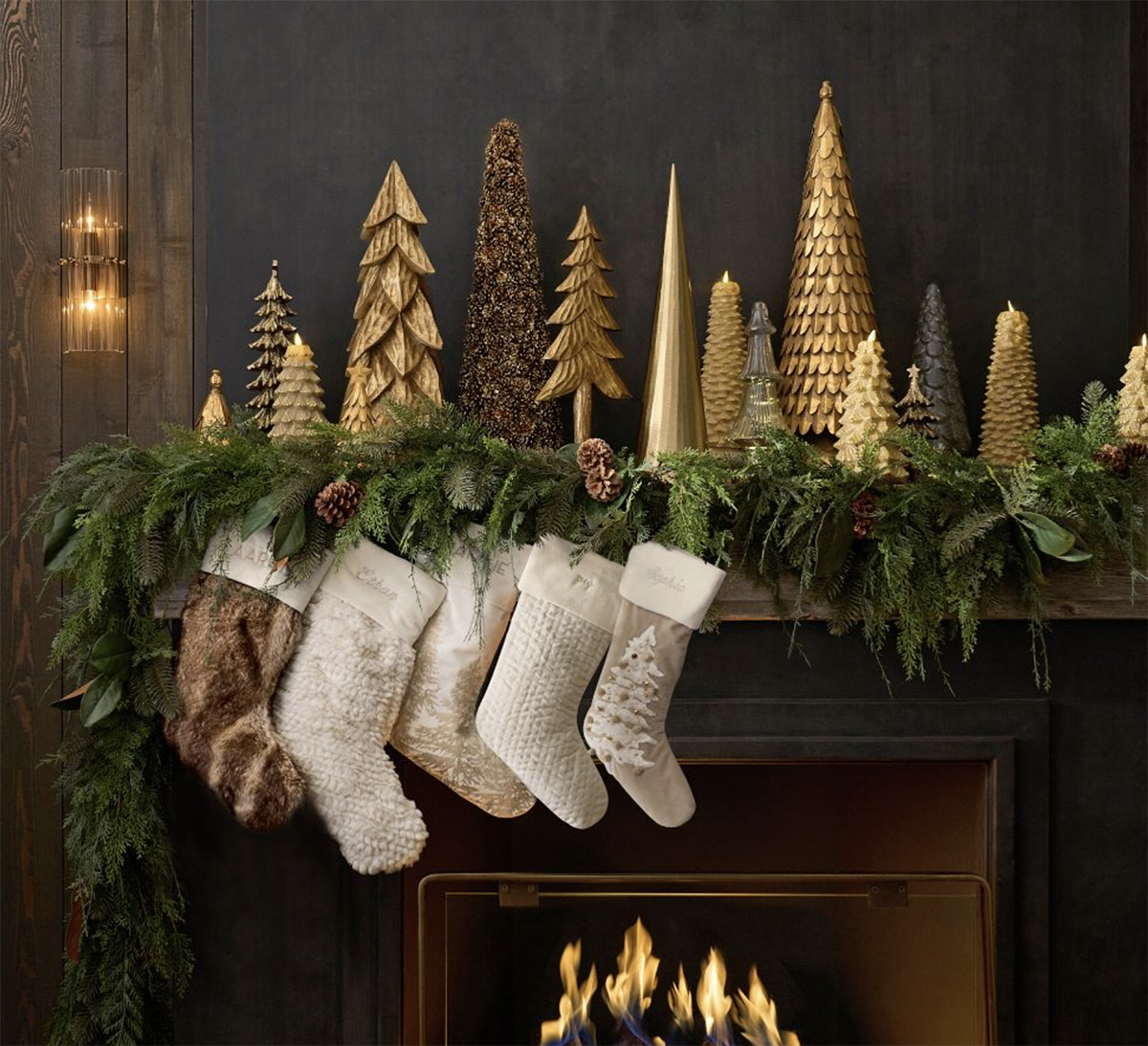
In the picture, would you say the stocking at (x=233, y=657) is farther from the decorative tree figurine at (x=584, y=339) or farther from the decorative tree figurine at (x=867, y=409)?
the decorative tree figurine at (x=867, y=409)

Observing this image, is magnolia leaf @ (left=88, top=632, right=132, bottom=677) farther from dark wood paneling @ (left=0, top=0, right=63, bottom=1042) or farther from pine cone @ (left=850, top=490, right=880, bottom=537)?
pine cone @ (left=850, top=490, right=880, bottom=537)

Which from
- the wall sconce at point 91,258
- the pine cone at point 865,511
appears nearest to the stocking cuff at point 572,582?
the pine cone at point 865,511

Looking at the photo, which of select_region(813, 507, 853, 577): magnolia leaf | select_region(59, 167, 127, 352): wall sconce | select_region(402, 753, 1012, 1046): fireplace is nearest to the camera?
select_region(813, 507, 853, 577): magnolia leaf

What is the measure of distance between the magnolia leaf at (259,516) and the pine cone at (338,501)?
6 cm

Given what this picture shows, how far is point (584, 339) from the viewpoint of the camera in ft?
5.73

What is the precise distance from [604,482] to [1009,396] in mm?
712

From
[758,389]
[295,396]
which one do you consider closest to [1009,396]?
[758,389]

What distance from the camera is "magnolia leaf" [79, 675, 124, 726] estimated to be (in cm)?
157

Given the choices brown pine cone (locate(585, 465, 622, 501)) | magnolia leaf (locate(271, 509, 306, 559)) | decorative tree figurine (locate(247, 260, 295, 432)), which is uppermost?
decorative tree figurine (locate(247, 260, 295, 432))

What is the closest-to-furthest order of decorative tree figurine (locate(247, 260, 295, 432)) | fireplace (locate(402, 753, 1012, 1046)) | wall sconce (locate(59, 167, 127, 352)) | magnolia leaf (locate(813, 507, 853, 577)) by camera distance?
magnolia leaf (locate(813, 507, 853, 577)), fireplace (locate(402, 753, 1012, 1046)), decorative tree figurine (locate(247, 260, 295, 432)), wall sconce (locate(59, 167, 127, 352))

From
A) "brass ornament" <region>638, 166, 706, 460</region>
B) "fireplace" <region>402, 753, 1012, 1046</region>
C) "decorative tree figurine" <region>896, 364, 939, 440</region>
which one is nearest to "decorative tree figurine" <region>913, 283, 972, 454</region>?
"decorative tree figurine" <region>896, 364, 939, 440</region>

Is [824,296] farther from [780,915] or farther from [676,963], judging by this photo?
[676,963]

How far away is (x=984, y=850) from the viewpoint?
1.67 meters

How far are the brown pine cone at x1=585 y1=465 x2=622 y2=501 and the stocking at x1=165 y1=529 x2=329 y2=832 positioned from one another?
0.41m
